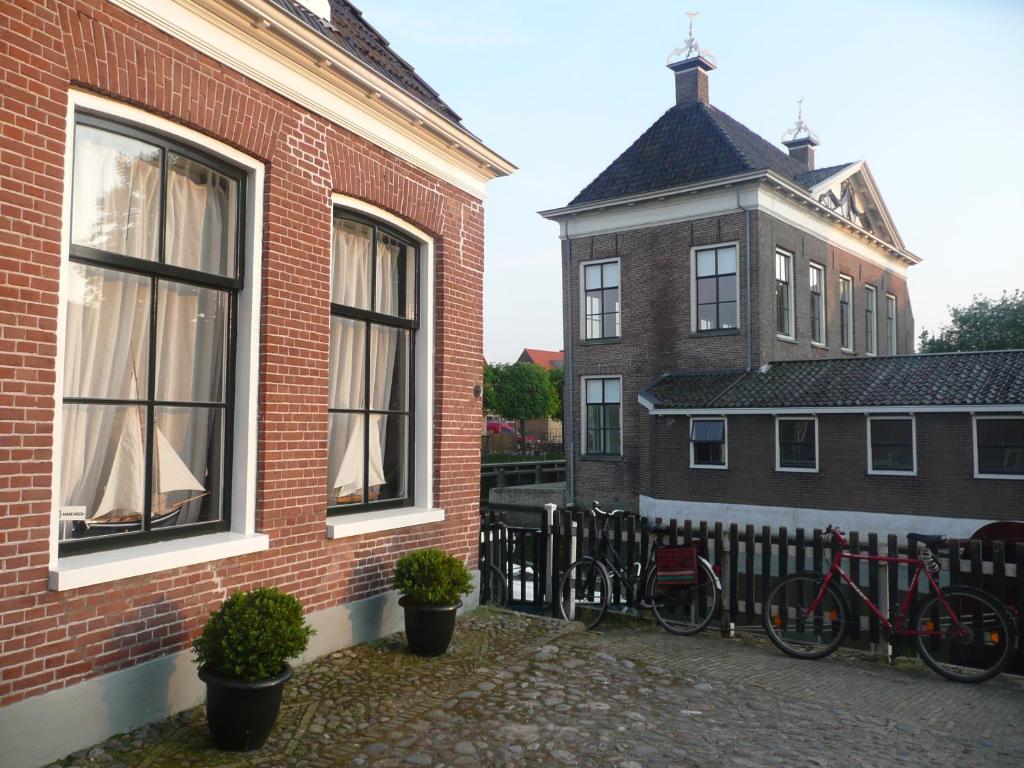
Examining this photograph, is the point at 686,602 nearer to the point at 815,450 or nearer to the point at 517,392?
the point at 815,450

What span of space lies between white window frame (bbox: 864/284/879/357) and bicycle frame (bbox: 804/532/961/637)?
22879 mm

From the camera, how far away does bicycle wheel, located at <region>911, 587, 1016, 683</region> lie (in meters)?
6.67

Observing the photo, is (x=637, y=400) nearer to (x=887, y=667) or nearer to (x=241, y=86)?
(x=887, y=667)

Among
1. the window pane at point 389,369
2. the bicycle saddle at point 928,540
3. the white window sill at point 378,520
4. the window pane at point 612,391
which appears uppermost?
the window pane at point 612,391

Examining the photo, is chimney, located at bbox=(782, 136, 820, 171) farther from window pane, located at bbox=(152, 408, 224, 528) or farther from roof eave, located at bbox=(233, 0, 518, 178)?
window pane, located at bbox=(152, 408, 224, 528)

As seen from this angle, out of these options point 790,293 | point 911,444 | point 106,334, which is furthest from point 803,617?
point 790,293

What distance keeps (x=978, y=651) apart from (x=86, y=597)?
699 centimetres

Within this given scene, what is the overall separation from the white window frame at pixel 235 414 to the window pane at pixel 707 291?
18.9 meters

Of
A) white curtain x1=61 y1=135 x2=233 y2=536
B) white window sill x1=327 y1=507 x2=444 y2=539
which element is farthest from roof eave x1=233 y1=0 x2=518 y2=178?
white window sill x1=327 y1=507 x2=444 y2=539

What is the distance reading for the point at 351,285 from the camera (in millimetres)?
6930

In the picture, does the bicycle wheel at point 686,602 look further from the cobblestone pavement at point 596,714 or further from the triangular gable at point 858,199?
the triangular gable at point 858,199

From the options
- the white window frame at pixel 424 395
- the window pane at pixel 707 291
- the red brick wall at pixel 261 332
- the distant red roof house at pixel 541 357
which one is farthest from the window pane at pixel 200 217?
the distant red roof house at pixel 541 357

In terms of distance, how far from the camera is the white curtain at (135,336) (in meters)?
4.68

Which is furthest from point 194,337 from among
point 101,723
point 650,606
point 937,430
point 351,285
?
point 937,430
